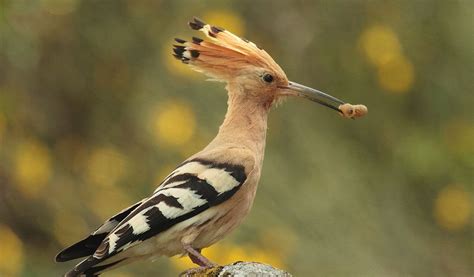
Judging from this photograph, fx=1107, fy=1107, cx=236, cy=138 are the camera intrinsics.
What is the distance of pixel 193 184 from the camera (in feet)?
8.50

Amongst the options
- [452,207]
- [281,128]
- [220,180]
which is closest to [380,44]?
[281,128]

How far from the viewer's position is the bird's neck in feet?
9.23

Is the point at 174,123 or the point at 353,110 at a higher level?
the point at 174,123

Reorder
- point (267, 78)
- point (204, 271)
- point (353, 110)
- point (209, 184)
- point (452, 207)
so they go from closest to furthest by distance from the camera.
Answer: point (204, 271), point (209, 184), point (353, 110), point (267, 78), point (452, 207)

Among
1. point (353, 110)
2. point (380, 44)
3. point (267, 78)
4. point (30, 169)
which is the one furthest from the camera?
point (380, 44)

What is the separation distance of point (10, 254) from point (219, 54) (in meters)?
1.99

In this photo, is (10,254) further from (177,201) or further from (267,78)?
(177,201)

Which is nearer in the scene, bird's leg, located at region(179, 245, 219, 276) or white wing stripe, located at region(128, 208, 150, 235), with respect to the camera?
bird's leg, located at region(179, 245, 219, 276)

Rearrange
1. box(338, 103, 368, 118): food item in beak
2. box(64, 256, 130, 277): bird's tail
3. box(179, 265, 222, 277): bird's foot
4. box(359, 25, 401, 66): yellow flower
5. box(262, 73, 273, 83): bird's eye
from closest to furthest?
1. box(179, 265, 222, 277): bird's foot
2. box(64, 256, 130, 277): bird's tail
3. box(338, 103, 368, 118): food item in beak
4. box(262, 73, 273, 83): bird's eye
5. box(359, 25, 401, 66): yellow flower

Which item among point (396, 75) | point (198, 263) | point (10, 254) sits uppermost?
point (396, 75)

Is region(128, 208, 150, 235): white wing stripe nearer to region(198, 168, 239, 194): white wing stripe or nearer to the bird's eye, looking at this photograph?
region(198, 168, 239, 194): white wing stripe

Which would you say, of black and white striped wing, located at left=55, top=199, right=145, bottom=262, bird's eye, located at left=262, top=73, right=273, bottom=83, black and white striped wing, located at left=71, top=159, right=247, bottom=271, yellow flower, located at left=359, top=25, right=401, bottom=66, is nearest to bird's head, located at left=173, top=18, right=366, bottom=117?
bird's eye, located at left=262, top=73, right=273, bottom=83

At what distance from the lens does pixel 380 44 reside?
4.86m

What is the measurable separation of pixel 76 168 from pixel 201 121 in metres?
0.66
